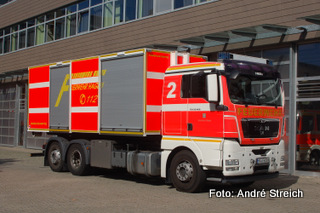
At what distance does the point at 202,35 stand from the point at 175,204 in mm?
7897

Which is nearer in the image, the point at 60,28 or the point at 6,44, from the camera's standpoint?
the point at 60,28

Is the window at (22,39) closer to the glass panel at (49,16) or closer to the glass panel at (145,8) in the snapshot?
the glass panel at (49,16)

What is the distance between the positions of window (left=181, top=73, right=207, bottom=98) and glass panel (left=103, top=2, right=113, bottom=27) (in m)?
11.3

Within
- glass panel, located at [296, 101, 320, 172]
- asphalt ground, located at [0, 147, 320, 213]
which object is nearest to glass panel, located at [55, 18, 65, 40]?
asphalt ground, located at [0, 147, 320, 213]

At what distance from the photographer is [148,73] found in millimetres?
10891

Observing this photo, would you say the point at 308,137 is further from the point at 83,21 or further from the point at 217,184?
A: the point at 83,21

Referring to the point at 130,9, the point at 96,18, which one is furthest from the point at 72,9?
the point at 130,9

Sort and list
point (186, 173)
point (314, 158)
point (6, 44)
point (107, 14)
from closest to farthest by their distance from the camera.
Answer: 1. point (186, 173)
2. point (314, 158)
3. point (107, 14)
4. point (6, 44)

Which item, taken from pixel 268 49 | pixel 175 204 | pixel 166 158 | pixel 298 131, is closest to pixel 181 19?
pixel 268 49

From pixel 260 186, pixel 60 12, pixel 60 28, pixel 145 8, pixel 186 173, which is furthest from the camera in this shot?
pixel 60 12

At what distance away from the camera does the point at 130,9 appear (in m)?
19.4

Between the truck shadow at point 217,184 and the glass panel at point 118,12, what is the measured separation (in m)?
8.36

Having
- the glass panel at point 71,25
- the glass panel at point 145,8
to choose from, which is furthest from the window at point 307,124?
the glass panel at point 71,25

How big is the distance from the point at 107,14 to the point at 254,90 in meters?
12.4
